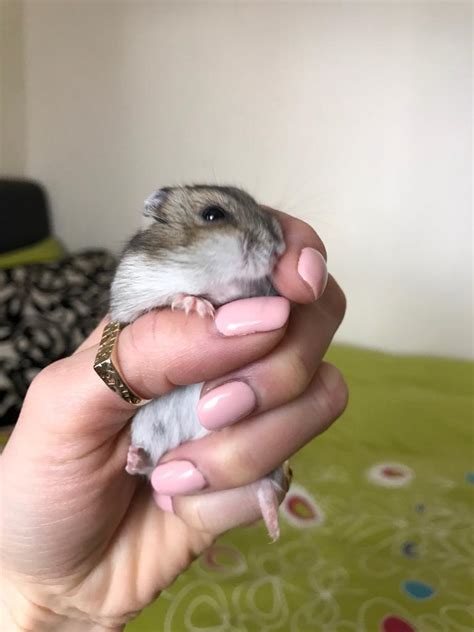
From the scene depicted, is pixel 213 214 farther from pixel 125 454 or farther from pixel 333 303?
pixel 125 454

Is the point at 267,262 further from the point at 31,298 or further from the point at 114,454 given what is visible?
the point at 31,298

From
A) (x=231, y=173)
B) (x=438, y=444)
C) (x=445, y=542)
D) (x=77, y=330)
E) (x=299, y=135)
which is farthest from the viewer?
(x=231, y=173)

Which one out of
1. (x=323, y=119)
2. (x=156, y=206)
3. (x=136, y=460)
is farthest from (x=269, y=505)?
(x=323, y=119)

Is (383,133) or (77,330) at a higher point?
(383,133)

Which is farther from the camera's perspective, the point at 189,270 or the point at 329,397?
the point at 329,397

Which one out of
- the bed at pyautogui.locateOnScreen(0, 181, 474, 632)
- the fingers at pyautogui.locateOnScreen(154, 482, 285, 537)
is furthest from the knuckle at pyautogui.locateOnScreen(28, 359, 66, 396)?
the bed at pyautogui.locateOnScreen(0, 181, 474, 632)

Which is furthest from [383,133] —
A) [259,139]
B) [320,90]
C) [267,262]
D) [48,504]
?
[48,504]

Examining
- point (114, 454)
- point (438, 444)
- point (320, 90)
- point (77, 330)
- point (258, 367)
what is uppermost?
point (320, 90)
